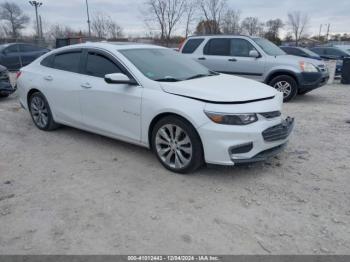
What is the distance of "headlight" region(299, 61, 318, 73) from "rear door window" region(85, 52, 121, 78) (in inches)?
223

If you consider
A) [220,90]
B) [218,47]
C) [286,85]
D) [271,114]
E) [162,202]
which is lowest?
[162,202]

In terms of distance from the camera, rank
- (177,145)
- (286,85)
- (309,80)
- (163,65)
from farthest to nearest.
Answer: (286,85) < (309,80) < (163,65) < (177,145)

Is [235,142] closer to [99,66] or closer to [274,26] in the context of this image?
[99,66]

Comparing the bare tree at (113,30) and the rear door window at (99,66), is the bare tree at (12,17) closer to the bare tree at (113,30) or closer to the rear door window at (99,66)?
the bare tree at (113,30)

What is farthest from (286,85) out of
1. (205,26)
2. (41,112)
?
(205,26)

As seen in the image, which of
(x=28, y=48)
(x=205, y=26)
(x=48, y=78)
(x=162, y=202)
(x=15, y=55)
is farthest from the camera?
(x=205, y=26)

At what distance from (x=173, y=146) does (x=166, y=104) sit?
540 mm

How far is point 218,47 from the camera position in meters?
9.70

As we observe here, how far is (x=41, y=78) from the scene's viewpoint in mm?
5824

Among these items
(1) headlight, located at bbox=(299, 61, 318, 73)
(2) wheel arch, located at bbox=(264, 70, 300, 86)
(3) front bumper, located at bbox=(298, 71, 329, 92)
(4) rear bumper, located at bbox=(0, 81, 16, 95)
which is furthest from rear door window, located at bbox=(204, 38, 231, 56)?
(4) rear bumper, located at bbox=(0, 81, 16, 95)

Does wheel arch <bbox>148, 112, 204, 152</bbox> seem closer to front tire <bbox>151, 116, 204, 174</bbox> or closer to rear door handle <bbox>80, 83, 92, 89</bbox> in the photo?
front tire <bbox>151, 116, 204, 174</bbox>

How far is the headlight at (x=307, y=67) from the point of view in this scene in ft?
28.3

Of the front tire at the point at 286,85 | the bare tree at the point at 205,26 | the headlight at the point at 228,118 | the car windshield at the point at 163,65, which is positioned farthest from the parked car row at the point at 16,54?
the bare tree at the point at 205,26

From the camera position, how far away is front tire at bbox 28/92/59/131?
590cm
